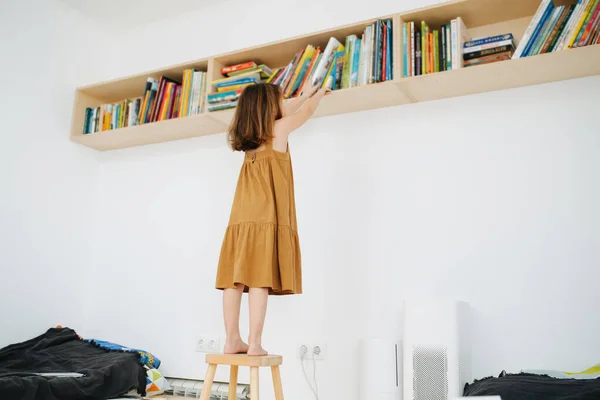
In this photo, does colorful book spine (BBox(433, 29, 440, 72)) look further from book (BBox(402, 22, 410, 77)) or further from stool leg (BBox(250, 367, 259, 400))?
stool leg (BBox(250, 367, 259, 400))

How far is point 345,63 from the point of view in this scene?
110 inches

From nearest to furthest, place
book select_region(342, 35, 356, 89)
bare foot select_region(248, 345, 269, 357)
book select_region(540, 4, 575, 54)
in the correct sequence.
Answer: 1. bare foot select_region(248, 345, 269, 357)
2. book select_region(540, 4, 575, 54)
3. book select_region(342, 35, 356, 89)

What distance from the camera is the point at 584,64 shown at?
7.73 ft

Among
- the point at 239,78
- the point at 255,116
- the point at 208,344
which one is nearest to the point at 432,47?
the point at 255,116

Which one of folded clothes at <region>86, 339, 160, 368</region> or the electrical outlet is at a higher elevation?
the electrical outlet

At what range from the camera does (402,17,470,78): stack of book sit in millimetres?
2529

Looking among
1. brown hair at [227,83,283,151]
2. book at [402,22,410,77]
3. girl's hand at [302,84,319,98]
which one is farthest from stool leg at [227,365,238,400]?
book at [402,22,410,77]

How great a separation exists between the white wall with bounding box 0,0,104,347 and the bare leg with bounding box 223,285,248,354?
1.54 metres

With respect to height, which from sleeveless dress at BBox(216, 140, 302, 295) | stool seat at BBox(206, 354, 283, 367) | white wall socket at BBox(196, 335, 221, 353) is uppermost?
sleeveless dress at BBox(216, 140, 302, 295)

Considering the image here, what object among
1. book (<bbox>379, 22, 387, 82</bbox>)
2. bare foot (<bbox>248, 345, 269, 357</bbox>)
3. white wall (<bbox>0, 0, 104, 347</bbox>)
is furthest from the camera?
white wall (<bbox>0, 0, 104, 347</bbox>)

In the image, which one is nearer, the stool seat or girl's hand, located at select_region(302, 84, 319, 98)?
the stool seat

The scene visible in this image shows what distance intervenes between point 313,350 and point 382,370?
1.67ft

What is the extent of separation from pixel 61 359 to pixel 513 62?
2.61m

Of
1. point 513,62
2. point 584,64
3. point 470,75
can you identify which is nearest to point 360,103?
point 470,75
